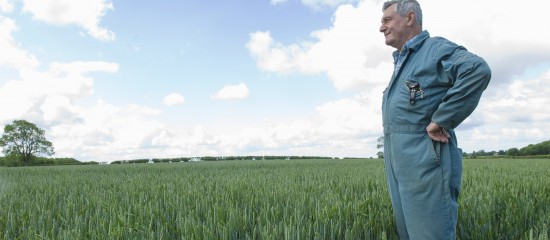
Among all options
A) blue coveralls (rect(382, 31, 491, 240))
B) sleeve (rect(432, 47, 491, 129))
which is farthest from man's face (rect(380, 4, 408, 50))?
sleeve (rect(432, 47, 491, 129))

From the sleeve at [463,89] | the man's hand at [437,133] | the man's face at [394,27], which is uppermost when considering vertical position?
the man's face at [394,27]

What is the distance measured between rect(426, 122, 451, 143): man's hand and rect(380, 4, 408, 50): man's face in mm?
722

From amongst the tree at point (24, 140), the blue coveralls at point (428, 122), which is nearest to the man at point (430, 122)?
the blue coveralls at point (428, 122)

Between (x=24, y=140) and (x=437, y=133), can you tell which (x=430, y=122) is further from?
(x=24, y=140)

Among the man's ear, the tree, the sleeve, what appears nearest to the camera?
the sleeve

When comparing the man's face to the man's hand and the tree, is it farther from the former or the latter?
the tree

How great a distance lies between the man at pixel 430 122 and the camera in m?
2.34

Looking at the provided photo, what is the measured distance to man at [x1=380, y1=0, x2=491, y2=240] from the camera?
2.34m

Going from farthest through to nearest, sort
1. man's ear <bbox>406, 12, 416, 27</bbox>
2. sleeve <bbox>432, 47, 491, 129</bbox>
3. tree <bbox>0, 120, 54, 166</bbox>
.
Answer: tree <bbox>0, 120, 54, 166</bbox>
man's ear <bbox>406, 12, 416, 27</bbox>
sleeve <bbox>432, 47, 491, 129</bbox>

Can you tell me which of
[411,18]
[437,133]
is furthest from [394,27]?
[437,133]

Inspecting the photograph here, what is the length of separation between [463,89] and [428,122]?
0.92 feet

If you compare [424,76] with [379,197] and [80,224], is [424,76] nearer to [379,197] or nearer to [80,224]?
[379,197]

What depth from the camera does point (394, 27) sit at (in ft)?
9.02

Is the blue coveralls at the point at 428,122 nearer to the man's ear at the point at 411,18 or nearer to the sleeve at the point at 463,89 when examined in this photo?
the sleeve at the point at 463,89
